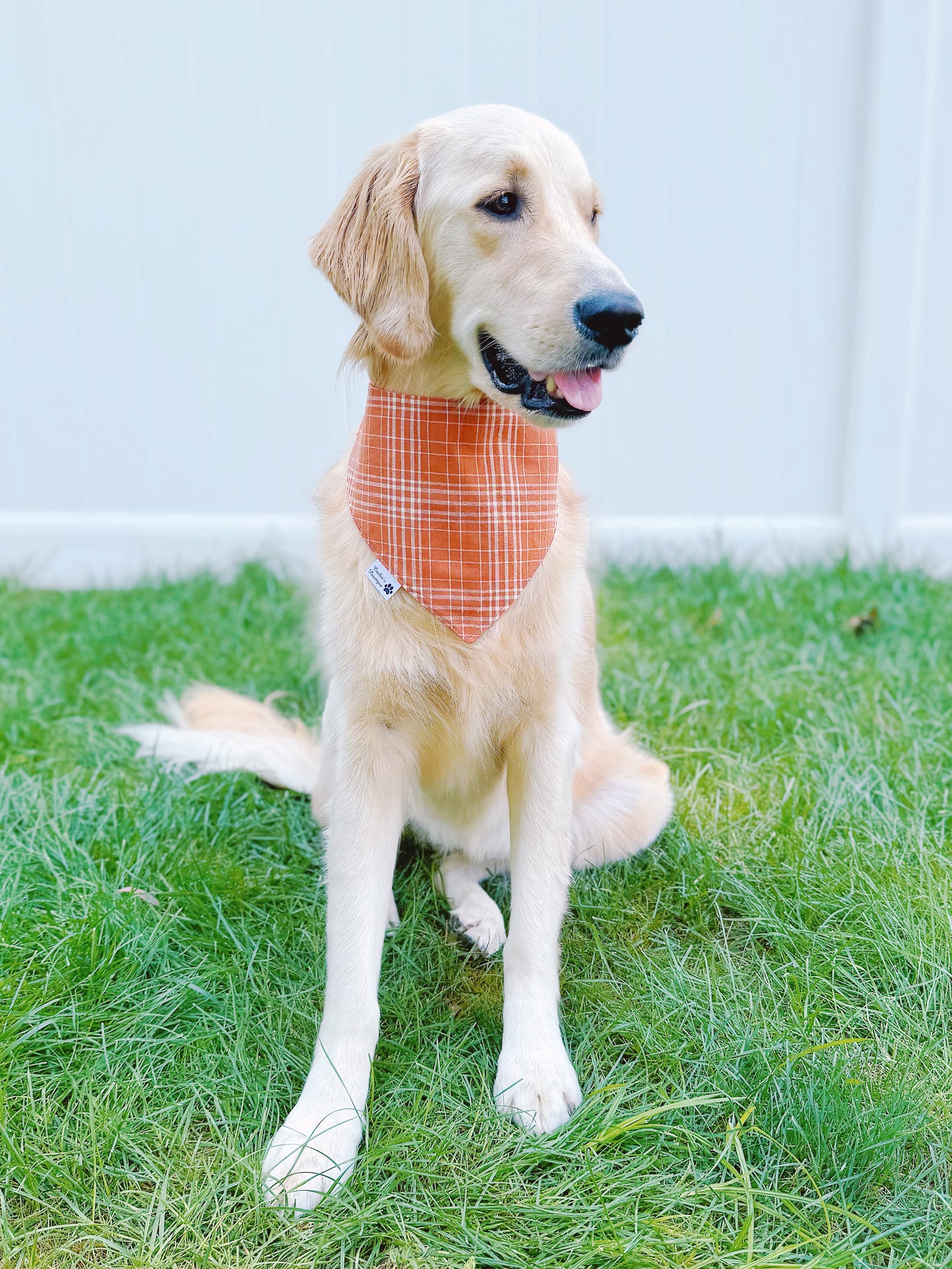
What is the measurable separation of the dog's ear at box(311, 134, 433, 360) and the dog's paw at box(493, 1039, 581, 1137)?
111 cm

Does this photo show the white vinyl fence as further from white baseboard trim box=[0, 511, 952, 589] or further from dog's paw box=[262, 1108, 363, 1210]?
dog's paw box=[262, 1108, 363, 1210]

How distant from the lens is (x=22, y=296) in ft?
13.8

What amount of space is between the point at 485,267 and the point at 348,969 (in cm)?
111

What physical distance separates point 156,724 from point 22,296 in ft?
8.16

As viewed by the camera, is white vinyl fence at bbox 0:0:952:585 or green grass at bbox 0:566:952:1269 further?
white vinyl fence at bbox 0:0:952:585

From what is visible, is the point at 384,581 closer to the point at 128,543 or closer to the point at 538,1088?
the point at 538,1088

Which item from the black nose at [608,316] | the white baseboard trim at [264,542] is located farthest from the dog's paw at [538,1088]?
the white baseboard trim at [264,542]

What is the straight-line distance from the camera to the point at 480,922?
191 cm

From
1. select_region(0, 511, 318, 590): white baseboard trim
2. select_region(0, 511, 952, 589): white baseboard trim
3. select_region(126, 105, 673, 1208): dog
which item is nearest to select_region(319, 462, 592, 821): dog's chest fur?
select_region(126, 105, 673, 1208): dog

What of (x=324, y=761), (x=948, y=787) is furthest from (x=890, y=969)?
(x=324, y=761)

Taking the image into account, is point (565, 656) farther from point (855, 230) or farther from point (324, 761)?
point (855, 230)

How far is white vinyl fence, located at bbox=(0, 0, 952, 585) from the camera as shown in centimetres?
383

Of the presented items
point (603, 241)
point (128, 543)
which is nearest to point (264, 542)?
point (128, 543)

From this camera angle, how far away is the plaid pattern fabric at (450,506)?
1612mm
